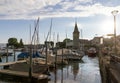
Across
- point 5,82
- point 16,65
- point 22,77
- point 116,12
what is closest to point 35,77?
point 22,77

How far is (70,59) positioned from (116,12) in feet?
142

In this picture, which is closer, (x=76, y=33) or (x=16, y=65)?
(x=16, y=65)

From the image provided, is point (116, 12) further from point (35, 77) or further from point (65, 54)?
point (65, 54)

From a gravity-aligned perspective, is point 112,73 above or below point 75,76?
above

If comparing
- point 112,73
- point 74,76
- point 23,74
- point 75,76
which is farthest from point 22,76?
point 112,73

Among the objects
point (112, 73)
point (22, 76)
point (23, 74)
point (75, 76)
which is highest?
point (112, 73)

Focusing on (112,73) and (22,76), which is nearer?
(112,73)

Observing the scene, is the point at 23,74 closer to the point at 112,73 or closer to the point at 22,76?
the point at 22,76

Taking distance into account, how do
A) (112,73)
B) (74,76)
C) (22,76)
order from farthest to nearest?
(74,76) < (22,76) < (112,73)

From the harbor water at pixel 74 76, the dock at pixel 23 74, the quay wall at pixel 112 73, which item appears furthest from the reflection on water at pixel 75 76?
the quay wall at pixel 112 73

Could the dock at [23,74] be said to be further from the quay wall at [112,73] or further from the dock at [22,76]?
the quay wall at [112,73]

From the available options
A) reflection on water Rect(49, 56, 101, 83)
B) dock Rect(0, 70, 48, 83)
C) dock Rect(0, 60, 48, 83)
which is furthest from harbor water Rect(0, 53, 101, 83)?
dock Rect(0, 60, 48, 83)

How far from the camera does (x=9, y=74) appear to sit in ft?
108

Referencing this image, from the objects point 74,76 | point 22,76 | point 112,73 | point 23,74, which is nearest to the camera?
point 112,73
